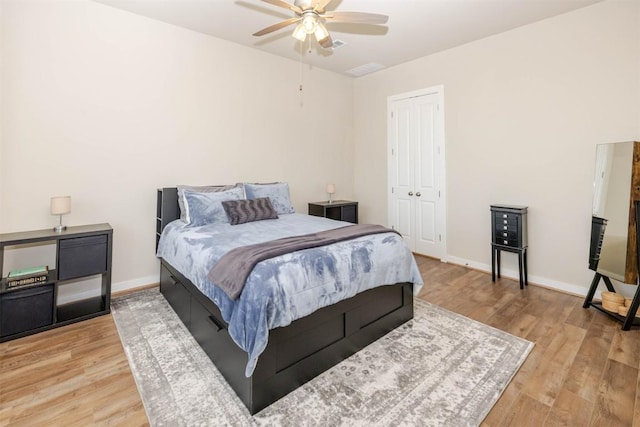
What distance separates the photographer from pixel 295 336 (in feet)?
5.97

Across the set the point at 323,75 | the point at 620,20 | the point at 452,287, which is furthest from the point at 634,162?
the point at 323,75

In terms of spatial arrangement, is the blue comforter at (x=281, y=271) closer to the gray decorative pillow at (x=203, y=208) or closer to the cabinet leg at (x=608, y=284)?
the gray decorative pillow at (x=203, y=208)

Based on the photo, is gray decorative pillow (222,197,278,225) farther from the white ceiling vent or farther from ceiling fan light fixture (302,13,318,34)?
the white ceiling vent

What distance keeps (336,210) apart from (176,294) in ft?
8.86

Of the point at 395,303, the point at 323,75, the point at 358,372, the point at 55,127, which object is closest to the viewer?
the point at 358,372

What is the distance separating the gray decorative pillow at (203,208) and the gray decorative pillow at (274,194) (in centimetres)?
45

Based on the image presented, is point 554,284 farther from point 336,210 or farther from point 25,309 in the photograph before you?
point 25,309

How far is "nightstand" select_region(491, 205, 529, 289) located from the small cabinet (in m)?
4.12

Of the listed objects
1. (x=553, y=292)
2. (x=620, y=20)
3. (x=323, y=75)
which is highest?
(x=323, y=75)

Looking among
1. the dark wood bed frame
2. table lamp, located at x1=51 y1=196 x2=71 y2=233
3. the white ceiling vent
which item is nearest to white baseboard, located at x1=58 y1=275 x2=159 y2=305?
table lamp, located at x1=51 y1=196 x2=71 y2=233

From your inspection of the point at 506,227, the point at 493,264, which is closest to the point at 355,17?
the point at 506,227

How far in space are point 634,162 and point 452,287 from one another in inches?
77.1

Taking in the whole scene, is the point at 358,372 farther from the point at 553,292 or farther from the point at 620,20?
the point at 620,20

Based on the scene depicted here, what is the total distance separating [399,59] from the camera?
14.7ft
